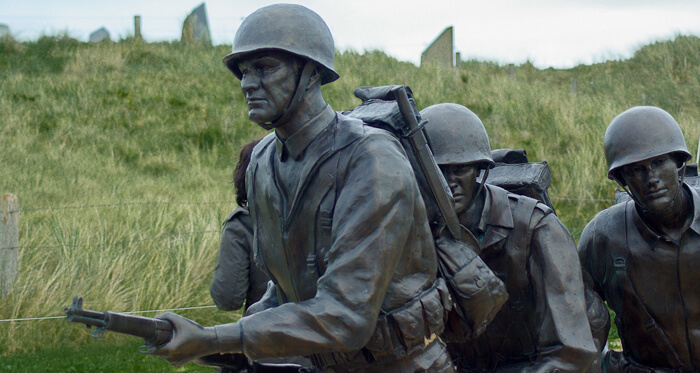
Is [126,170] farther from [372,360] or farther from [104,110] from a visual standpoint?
[372,360]

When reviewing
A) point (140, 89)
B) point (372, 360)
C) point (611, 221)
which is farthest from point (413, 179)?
point (140, 89)

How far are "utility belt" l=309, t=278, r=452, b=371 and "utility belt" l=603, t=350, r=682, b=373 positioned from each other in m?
1.80

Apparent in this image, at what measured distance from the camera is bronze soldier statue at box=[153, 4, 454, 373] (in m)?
2.63

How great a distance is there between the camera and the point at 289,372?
3.52 metres

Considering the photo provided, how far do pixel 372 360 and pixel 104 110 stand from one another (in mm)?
13731

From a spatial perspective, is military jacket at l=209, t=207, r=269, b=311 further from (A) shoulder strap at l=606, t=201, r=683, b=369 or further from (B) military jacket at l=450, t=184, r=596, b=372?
(A) shoulder strap at l=606, t=201, r=683, b=369

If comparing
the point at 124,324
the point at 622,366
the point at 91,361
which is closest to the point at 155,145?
the point at 91,361

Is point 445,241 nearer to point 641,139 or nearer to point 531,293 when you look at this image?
point 531,293

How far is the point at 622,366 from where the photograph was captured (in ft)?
14.8

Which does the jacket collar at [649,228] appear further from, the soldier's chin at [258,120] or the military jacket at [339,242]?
the soldier's chin at [258,120]

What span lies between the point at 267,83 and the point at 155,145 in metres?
12.2

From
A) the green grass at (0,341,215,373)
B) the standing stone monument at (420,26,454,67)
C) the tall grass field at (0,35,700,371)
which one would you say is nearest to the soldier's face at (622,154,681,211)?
the tall grass field at (0,35,700,371)

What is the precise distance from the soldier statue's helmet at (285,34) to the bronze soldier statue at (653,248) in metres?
1.90

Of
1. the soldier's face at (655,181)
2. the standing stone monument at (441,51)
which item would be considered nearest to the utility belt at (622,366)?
the soldier's face at (655,181)
